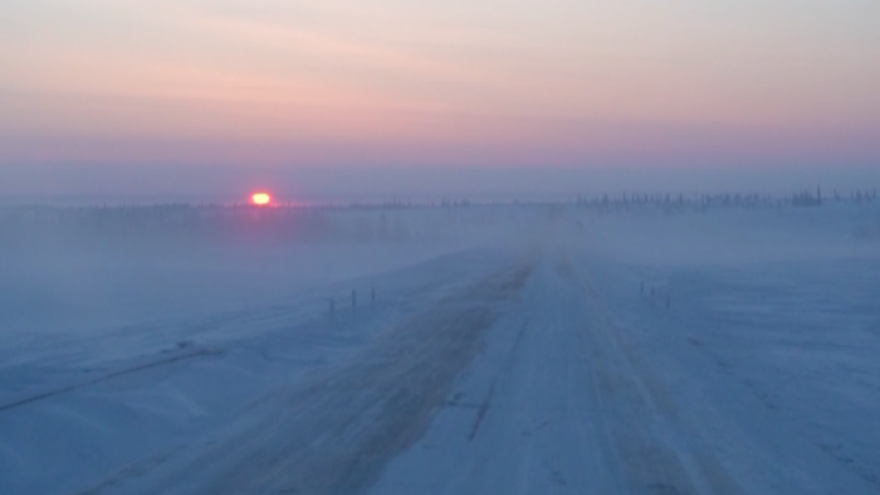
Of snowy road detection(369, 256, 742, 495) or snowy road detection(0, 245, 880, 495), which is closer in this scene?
snowy road detection(369, 256, 742, 495)

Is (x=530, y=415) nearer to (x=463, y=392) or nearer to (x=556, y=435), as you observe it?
(x=556, y=435)

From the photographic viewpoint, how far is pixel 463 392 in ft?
57.6

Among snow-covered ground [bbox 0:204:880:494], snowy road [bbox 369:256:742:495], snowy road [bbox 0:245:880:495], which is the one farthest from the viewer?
snow-covered ground [bbox 0:204:880:494]


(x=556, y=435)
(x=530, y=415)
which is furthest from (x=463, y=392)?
(x=556, y=435)

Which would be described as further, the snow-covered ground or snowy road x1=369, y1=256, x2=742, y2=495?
the snow-covered ground

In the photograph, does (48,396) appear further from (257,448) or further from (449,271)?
(449,271)

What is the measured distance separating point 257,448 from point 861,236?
8595cm

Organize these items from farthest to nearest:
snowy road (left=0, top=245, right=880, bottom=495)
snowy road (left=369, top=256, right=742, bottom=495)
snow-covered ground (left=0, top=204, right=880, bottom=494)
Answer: snow-covered ground (left=0, top=204, right=880, bottom=494)
snowy road (left=0, top=245, right=880, bottom=495)
snowy road (left=369, top=256, right=742, bottom=495)

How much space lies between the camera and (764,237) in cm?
9512

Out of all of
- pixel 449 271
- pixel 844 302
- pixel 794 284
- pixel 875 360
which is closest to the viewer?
pixel 875 360

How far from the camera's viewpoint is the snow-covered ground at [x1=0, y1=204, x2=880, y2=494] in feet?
40.4

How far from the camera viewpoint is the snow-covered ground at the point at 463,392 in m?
12.3

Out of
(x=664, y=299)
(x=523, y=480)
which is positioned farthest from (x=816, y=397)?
(x=664, y=299)

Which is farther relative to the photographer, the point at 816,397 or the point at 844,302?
the point at 844,302
